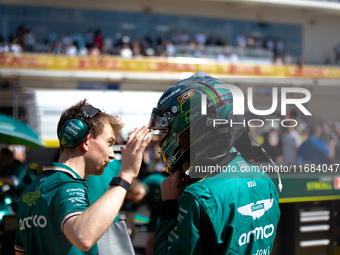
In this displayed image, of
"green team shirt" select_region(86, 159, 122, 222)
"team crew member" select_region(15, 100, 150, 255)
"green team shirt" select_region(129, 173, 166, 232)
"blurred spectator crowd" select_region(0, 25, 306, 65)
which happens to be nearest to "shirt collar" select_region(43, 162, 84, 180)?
"team crew member" select_region(15, 100, 150, 255)

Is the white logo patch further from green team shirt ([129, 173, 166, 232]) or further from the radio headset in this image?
green team shirt ([129, 173, 166, 232])

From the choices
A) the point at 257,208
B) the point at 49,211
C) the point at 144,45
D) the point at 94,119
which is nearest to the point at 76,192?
the point at 49,211

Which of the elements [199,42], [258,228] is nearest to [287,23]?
[199,42]

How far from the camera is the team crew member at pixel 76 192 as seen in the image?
4.58ft

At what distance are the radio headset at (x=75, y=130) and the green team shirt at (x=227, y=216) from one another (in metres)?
0.68

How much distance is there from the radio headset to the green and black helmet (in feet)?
1.46

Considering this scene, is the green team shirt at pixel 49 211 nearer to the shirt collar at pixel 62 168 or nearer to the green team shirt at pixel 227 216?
the shirt collar at pixel 62 168

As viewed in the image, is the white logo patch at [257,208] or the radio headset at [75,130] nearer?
the white logo patch at [257,208]

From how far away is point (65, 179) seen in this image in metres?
1.68

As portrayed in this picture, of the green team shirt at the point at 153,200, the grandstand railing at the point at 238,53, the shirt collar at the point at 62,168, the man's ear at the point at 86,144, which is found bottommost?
the green team shirt at the point at 153,200

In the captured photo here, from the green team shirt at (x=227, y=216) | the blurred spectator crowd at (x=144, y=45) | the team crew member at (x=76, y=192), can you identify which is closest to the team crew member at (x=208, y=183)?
the green team shirt at (x=227, y=216)

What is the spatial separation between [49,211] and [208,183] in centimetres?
81

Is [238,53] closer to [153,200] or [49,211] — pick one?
[153,200]

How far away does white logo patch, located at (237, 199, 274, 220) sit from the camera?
4.50 feet
